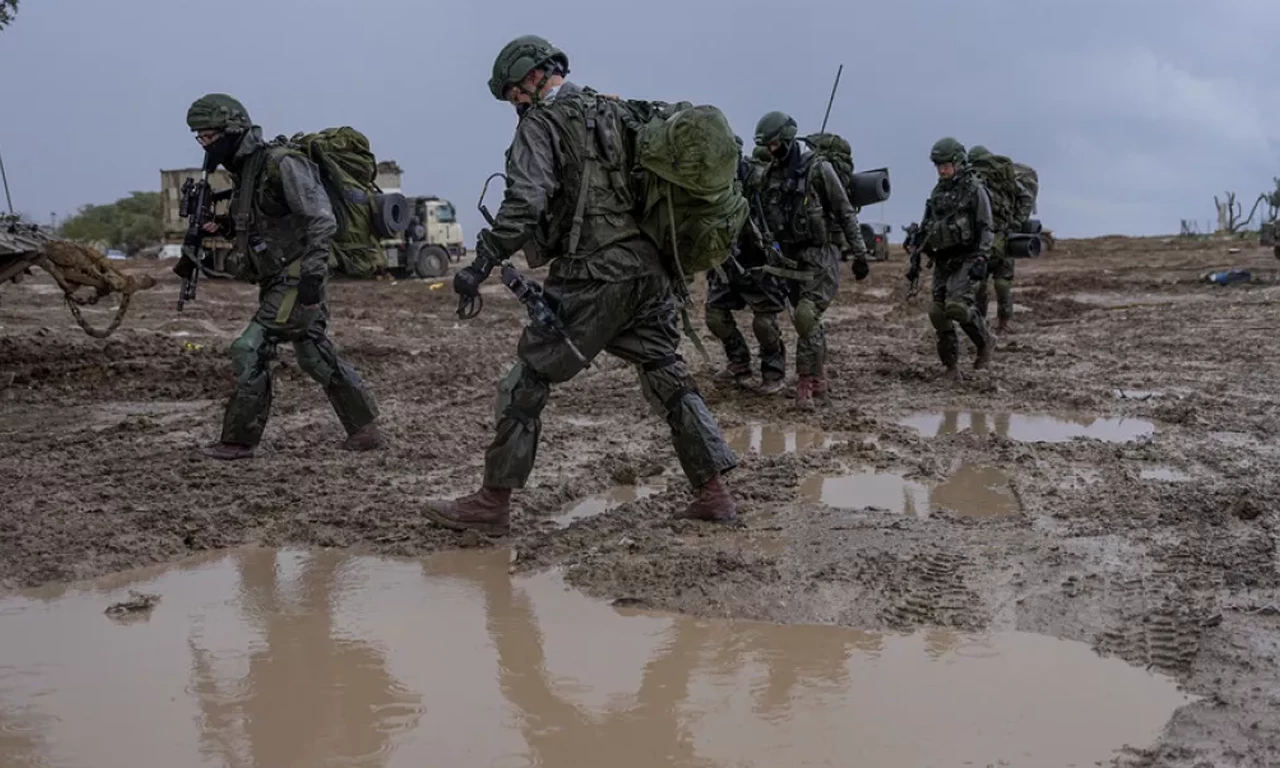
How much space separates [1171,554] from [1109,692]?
1.25 metres

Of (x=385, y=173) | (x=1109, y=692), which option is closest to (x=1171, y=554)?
(x=1109, y=692)

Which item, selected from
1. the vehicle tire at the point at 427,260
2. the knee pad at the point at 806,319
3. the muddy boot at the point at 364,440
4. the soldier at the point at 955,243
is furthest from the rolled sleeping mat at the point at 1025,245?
the vehicle tire at the point at 427,260

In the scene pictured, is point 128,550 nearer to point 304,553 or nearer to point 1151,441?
point 304,553

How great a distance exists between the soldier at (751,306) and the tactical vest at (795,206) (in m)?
0.17

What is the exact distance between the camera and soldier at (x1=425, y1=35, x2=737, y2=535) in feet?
14.2

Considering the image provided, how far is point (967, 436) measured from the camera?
6582 mm

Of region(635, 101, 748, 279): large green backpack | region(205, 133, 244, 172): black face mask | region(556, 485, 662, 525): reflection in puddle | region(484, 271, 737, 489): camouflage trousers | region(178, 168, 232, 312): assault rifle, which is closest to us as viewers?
region(635, 101, 748, 279): large green backpack

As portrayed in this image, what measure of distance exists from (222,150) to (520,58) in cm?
216

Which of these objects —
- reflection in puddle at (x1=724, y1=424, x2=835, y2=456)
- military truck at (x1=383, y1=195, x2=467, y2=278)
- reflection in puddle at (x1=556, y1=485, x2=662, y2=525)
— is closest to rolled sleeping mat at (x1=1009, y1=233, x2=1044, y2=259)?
reflection in puddle at (x1=724, y1=424, x2=835, y2=456)

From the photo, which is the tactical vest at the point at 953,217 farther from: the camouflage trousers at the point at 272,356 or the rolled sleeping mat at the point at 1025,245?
the camouflage trousers at the point at 272,356

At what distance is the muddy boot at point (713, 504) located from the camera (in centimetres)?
468

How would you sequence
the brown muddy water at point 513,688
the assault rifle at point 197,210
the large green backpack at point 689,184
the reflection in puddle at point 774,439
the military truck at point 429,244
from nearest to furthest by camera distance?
1. the brown muddy water at point 513,688
2. the large green backpack at point 689,184
3. the assault rifle at point 197,210
4. the reflection in puddle at point 774,439
5. the military truck at point 429,244

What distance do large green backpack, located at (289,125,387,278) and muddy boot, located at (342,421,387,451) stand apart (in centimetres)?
83

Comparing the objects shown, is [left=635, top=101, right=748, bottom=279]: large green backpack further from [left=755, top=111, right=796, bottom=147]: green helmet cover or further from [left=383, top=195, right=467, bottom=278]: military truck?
[left=383, top=195, right=467, bottom=278]: military truck
